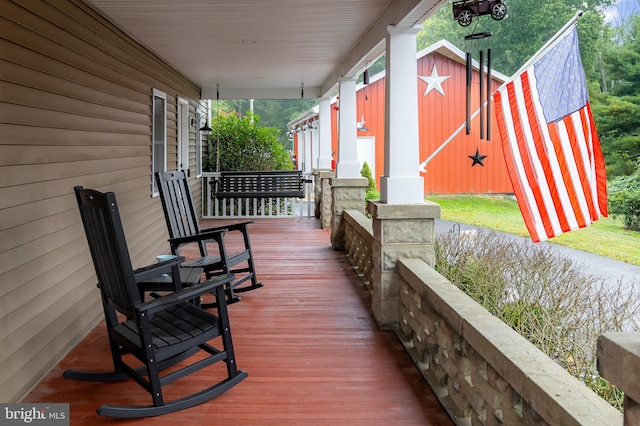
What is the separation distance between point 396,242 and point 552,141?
1290mm

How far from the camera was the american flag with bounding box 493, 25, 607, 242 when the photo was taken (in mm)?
4148

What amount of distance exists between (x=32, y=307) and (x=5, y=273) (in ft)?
1.20

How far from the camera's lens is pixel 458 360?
2.68m

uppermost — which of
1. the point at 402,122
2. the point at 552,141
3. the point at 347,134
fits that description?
the point at 347,134

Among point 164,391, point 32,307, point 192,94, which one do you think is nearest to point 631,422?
point 164,391

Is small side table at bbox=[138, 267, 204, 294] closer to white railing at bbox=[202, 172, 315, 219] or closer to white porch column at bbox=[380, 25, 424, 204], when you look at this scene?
white porch column at bbox=[380, 25, 424, 204]

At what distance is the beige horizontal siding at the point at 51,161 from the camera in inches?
116

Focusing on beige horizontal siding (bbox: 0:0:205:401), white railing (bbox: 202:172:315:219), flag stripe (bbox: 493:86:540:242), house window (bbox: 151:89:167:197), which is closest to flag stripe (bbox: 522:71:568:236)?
flag stripe (bbox: 493:86:540:242)

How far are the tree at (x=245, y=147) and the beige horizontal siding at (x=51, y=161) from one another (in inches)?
241

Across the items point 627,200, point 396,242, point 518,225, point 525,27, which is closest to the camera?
point 396,242

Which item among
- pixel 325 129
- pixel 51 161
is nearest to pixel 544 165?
pixel 51 161

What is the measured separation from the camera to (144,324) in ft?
8.90

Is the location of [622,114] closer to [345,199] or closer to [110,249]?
[345,199]

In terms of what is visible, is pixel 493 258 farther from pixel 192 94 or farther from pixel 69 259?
pixel 192 94
